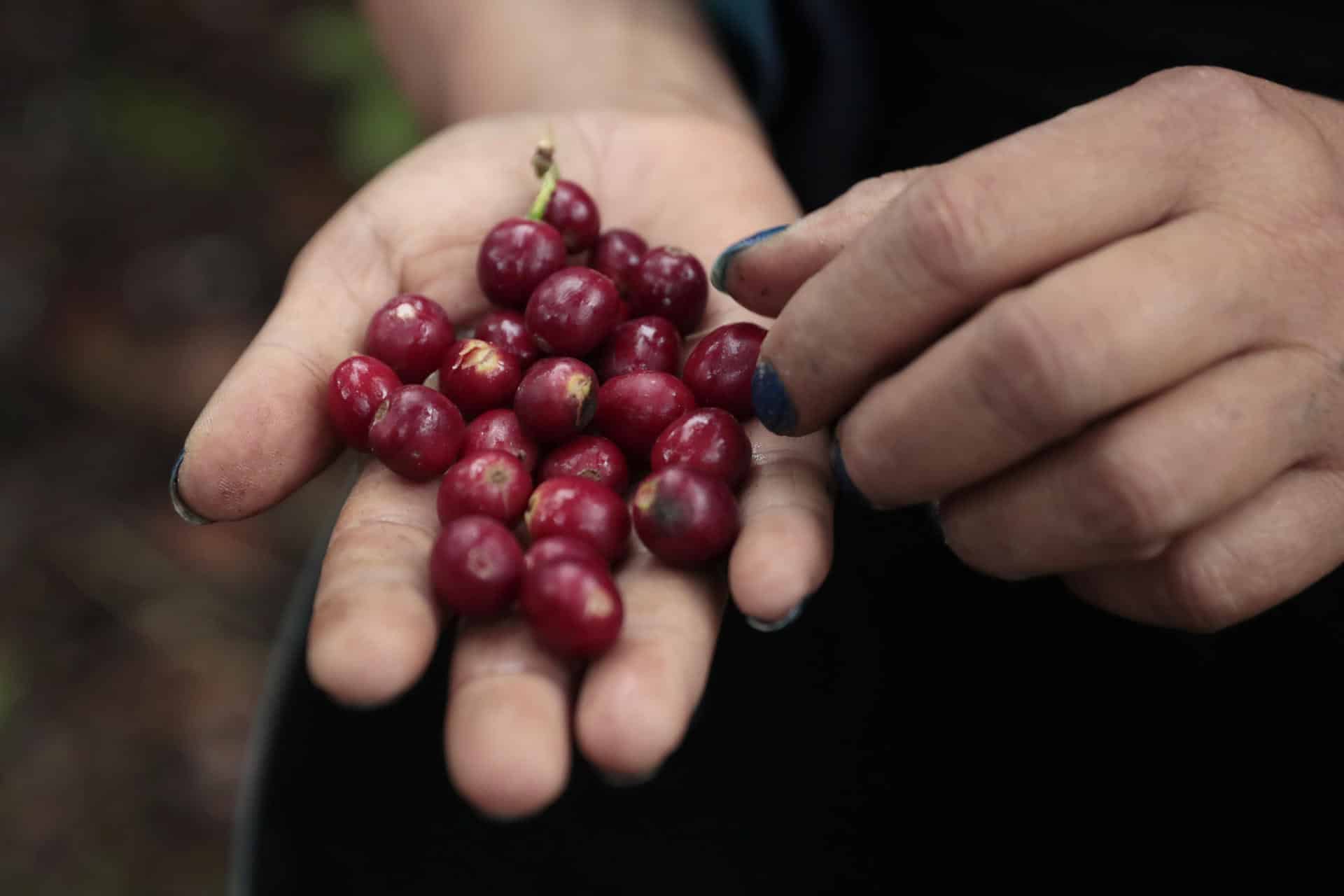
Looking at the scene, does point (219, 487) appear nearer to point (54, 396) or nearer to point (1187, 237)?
point (1187, 237)

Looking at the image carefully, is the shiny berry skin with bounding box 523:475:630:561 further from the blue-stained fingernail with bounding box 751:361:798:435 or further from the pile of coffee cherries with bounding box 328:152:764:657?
the blue-stained fingernail with bounding box 751:361:798:435

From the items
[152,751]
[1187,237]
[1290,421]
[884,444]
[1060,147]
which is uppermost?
[1060,147]

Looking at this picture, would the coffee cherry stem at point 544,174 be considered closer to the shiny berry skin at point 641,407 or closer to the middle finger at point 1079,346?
the shiny berry skin at point 641,407

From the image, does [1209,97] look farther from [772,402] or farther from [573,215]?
[573,215]

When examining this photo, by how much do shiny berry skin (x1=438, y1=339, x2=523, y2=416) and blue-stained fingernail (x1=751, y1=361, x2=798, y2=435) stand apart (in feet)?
2.92

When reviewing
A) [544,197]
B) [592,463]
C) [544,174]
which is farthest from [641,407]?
[544,174]

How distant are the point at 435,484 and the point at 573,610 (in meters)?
0.80

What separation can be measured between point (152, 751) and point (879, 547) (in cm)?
A: 366

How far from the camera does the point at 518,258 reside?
130 inches

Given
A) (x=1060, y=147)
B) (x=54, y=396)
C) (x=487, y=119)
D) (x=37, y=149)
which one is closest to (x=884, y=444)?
(x=1060, y=147)

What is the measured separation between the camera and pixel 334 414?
284 cm

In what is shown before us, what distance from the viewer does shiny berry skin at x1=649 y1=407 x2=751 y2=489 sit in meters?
2.70

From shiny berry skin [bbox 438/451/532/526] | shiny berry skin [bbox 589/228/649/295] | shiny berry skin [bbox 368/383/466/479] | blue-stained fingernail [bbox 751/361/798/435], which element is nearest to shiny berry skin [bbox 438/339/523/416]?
shiny berry skin [bbox 368/383/466/479]

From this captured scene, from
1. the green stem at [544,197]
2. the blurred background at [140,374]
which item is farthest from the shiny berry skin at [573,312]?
the blurred background at [140,374]
